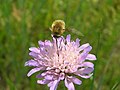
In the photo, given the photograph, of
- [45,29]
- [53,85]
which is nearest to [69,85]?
[53,85]

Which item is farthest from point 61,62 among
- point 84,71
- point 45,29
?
point 45,29

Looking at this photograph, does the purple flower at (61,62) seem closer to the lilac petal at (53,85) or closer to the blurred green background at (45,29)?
the lilac petal at (53,85)

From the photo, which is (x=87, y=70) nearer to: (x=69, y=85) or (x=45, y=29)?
(x=69, y=85)

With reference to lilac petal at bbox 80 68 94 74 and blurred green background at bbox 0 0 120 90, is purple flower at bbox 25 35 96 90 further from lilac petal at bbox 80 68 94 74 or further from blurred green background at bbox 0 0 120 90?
blurred green background at bbox 0 0 120 90

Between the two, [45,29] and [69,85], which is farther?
[45,29]

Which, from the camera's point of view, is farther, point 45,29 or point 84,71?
point 45,29

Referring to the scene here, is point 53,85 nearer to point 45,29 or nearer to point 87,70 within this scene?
point 87,70

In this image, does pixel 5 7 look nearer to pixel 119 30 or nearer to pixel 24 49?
pixel 24 49
